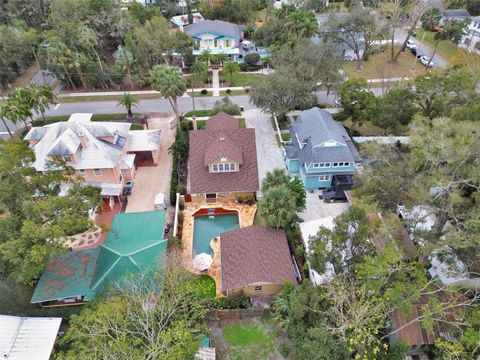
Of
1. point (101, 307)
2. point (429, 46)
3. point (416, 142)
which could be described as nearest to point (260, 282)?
point (101, 307)

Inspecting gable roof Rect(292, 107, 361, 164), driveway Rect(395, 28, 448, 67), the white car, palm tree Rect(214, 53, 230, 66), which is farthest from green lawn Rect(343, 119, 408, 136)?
the white car

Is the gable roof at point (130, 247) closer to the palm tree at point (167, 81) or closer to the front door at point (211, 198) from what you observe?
the front door at point (211, 198)

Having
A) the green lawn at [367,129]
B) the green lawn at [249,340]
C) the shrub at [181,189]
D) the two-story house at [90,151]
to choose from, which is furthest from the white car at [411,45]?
the green lawn at [249,340]

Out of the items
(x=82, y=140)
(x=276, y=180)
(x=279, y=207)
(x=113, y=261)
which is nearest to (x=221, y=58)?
(x=82, y=140)

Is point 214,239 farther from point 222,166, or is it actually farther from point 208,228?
point 222,166

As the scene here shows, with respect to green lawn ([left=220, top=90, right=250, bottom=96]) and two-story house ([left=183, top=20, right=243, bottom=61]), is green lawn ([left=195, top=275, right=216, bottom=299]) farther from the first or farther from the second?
two-story house ([left=183, top=20, right=243, bottom=61])

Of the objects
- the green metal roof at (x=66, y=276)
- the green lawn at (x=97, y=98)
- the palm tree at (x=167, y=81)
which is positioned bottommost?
the green lawn at (x=97, y=98)

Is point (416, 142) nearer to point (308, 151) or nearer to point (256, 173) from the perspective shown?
point (308, 151)
